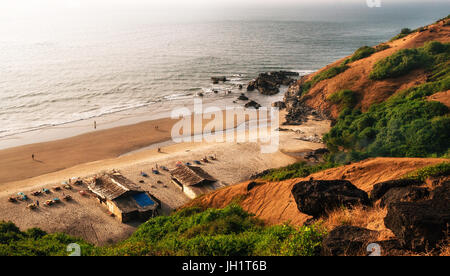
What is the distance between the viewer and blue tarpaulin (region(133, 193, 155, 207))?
2484 cm

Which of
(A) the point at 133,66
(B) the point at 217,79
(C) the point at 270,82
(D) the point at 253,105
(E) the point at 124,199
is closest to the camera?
(E) the point at 124,199

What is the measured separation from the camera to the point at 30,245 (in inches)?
530

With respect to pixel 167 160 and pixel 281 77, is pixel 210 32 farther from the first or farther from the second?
pixel 167 160

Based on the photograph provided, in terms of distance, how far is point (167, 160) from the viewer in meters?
33.8

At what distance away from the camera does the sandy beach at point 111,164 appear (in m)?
23.8

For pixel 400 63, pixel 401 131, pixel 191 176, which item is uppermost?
pixel 400 63

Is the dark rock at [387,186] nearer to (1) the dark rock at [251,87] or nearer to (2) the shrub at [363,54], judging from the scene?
(2) the shrub at [363,54]

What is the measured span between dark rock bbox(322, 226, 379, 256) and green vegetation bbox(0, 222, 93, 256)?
364 inches

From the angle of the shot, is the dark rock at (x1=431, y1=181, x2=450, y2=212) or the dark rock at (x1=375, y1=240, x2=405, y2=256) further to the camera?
the dark rock at (x1=431, y1=181, x2=450, y2=212)

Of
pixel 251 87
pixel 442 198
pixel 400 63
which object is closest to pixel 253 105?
pixel 251 87

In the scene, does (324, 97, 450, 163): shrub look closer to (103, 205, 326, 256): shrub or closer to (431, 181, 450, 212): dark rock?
(431, 181, 450, 212): dark rock

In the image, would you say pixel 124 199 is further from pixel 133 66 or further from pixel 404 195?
pixel 133 66

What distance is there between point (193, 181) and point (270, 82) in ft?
138

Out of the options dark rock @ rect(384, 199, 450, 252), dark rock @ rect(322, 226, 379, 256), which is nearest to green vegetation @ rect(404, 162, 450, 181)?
dark rock @ rect(384, 199, 450, 252)
